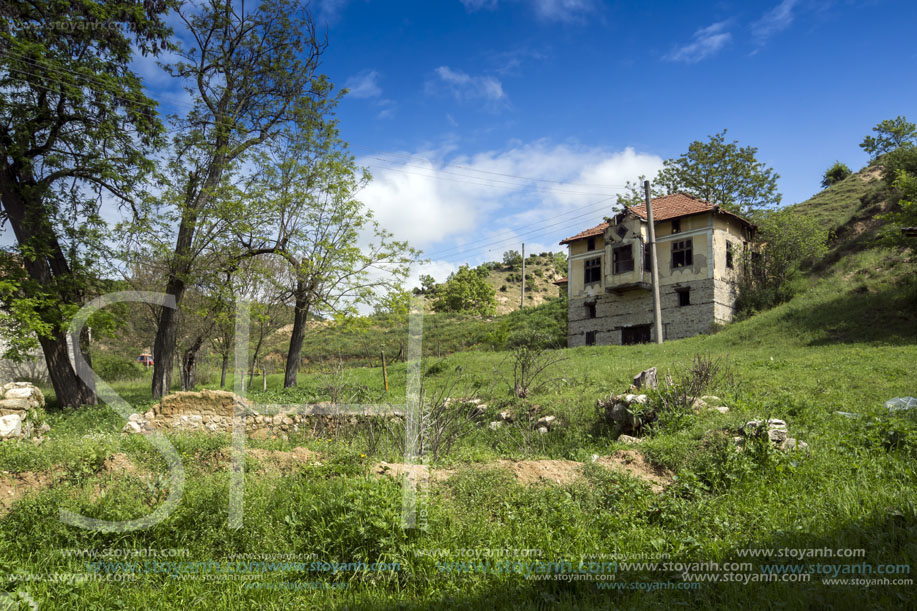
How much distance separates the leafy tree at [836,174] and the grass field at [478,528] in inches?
2268

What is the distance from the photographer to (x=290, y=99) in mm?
19438

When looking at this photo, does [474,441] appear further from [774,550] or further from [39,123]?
[39,123]

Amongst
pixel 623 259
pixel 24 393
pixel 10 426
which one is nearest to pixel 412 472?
pixel 10 426

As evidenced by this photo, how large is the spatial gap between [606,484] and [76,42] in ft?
60.1

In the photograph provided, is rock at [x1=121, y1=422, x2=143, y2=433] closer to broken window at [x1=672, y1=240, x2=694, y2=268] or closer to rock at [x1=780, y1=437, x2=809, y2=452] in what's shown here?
rock at [x1=780, y1=437, x2=809, y2=452]

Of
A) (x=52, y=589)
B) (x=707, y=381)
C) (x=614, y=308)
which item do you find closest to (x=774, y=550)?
(x=52, y=589)

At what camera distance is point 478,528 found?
4965mm

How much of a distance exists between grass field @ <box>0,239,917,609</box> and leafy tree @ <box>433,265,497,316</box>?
4722 centimetres

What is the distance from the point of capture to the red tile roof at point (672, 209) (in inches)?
1115

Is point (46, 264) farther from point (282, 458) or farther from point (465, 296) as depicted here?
point (465, 296)

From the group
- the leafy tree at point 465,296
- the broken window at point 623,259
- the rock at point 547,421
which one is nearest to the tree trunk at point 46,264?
the rock at point 547,421

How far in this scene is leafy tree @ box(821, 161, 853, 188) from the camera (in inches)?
2105

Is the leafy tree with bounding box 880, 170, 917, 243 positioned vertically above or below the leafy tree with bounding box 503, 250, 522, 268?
below

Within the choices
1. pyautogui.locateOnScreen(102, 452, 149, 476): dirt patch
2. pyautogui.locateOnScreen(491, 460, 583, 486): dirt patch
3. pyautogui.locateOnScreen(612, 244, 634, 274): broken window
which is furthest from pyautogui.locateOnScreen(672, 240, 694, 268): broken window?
pyautogui.locateOnScreen(102, 452, 149, 476): dirt patch
